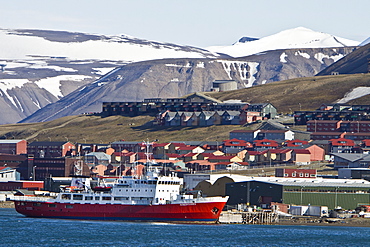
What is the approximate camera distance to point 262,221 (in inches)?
3351

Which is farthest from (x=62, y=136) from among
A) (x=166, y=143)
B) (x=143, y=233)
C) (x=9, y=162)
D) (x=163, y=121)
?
(x=143, y=233)

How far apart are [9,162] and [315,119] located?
66096 mm

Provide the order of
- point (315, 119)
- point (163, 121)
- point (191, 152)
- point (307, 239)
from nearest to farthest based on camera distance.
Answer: point (307, 239) < point (191, 152) < point (315, 119) < point (163, 121)

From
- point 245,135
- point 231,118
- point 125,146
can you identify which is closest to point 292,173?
point 245,135

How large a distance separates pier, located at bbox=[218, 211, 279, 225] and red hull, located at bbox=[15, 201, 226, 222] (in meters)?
2.98

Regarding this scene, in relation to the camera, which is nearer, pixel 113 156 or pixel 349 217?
pixel 349 217

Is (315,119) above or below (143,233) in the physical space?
above

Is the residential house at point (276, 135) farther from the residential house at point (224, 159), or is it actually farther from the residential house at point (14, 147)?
the residential house at point (14, 147)

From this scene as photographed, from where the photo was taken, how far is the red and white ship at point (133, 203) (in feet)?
269

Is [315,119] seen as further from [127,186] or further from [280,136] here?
[127,186]

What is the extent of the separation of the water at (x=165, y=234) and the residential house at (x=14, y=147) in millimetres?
79727

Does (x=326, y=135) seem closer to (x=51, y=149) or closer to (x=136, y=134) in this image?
(x=136, y=134)

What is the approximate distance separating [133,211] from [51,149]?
80.4 metres

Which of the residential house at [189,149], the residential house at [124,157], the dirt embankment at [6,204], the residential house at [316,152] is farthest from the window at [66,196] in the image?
the residential house at [189,149]
